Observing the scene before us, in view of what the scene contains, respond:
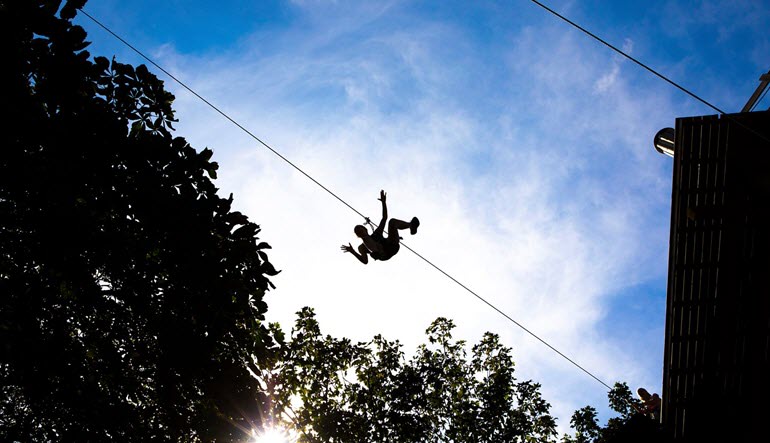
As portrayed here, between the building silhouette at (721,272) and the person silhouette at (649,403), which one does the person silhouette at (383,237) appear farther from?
the person silhouette at (649,403)

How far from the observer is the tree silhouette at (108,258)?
5605 millimetres

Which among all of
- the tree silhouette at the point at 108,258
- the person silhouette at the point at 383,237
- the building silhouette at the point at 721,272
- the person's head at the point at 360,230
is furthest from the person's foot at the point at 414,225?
the building silhouette at the point at 721,272

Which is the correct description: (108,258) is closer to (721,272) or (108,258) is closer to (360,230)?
(360,230)

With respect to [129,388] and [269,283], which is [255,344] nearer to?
[269,283]

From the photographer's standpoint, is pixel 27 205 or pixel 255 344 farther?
pixel 255 344

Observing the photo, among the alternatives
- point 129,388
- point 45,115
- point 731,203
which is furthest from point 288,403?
point 731,203

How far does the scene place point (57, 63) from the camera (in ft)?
18.6

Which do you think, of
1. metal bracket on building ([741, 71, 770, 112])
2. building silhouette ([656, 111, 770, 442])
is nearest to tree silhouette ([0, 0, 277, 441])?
building silhouette ([656, 111, 770, 442])

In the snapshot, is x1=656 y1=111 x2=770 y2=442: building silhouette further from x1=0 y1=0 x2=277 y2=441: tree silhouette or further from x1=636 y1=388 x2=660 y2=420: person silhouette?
x1=0 y1=0 x2=277 y2=441: tree silhouette

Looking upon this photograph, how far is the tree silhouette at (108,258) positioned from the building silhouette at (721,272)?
570 cm

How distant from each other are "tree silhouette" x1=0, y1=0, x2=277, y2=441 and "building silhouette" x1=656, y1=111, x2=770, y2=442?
5.70 meters

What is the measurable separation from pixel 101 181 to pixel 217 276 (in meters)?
1.77

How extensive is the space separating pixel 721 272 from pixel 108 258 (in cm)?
819

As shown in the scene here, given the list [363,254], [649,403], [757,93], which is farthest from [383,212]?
[649,403]
